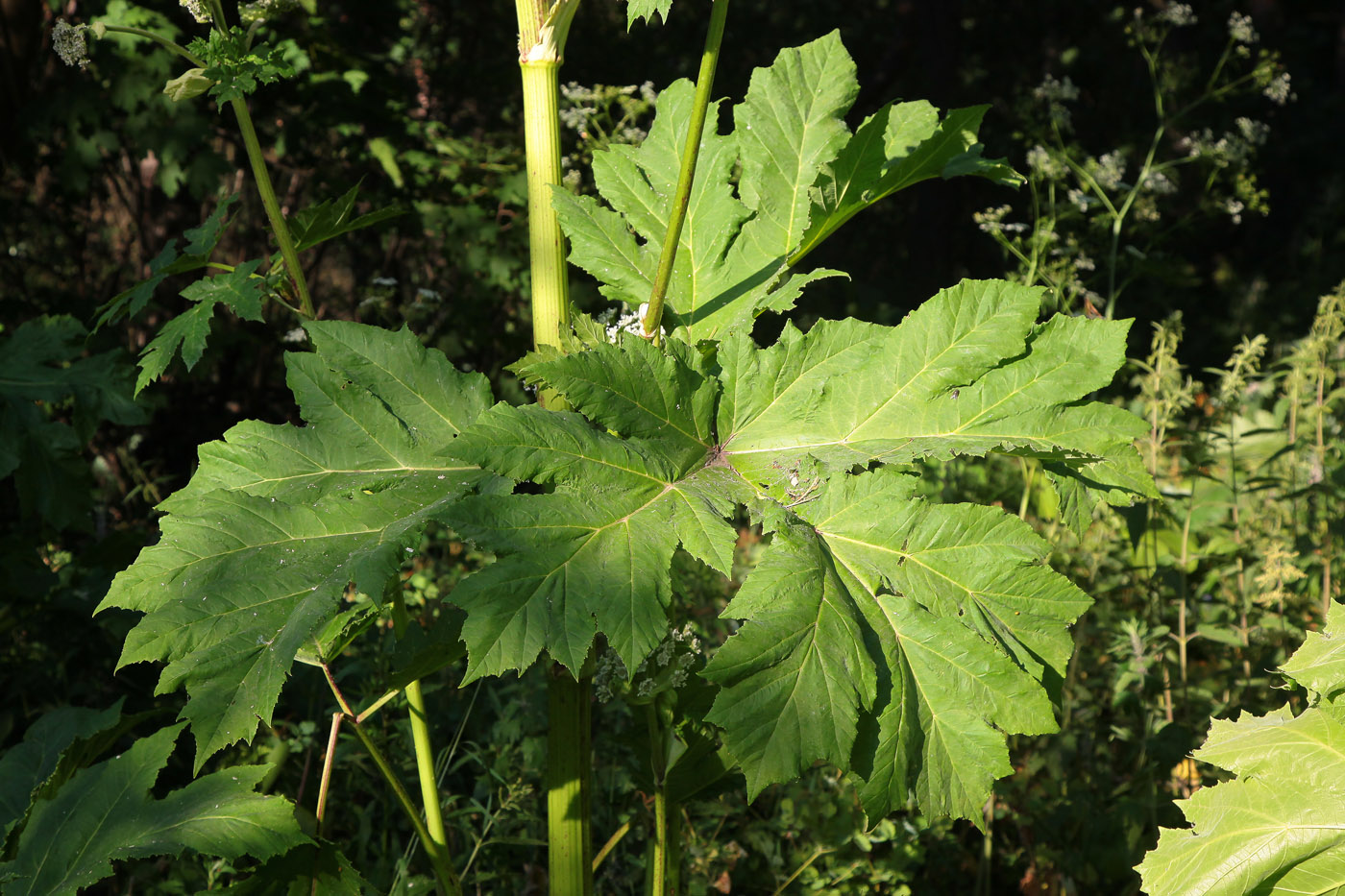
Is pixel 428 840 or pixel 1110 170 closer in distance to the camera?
pixel 428 840

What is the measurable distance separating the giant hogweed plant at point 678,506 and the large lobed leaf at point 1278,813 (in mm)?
321

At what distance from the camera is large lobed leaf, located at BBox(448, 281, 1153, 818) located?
106 cm

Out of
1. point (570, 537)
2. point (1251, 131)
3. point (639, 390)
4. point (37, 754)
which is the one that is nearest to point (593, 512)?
point (570, 537)

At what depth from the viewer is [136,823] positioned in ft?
5.08

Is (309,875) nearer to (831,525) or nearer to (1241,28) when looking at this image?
(831,525)

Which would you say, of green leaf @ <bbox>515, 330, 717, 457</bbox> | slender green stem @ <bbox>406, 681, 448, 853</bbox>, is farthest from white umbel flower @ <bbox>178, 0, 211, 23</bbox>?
slender green stem @ <bbox>406, 681, 448, 853</bbox>

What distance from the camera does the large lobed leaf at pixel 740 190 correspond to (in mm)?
1490

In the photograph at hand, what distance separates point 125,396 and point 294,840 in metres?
1.50

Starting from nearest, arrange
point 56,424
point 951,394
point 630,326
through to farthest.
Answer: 1. point 951,394
2. point 630,326
3. point 56,424

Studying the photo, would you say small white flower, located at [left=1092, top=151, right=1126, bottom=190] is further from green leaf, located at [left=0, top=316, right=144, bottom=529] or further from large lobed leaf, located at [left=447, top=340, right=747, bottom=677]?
green leaf, located at [left=0, top=316, right=144, bottom=529]

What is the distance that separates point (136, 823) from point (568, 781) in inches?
27.2

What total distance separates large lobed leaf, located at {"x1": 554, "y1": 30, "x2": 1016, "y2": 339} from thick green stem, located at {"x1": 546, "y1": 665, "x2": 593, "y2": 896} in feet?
1.75

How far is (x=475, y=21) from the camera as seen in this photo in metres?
6.60

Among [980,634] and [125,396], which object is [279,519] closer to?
[980,634]
